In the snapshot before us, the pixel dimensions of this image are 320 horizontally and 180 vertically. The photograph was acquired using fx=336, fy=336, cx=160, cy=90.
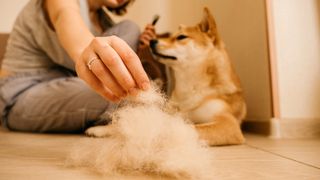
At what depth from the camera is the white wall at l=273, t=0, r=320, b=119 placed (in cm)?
131

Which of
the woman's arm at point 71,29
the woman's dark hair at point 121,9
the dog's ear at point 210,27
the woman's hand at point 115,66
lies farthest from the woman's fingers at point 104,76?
the woman's dark hair at point 121,9

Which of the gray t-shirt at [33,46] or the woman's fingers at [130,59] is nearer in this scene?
the woman's fingers at [130,59]

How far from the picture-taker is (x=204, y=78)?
4.72 ft

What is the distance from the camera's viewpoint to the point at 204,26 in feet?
5.09

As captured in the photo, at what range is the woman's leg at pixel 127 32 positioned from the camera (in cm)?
151

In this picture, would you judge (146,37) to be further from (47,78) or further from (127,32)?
(47,78)

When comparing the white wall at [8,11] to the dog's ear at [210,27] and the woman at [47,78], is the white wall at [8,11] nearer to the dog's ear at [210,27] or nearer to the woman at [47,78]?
the woman at [47,78]

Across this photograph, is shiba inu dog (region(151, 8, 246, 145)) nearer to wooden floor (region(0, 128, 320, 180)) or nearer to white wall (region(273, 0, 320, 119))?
white wall (region(273, 0, 320, 119))

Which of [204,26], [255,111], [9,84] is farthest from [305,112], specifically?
[9,84]

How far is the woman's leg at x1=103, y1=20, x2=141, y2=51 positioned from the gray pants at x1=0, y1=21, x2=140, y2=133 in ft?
1.01

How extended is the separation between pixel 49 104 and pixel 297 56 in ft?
3.21

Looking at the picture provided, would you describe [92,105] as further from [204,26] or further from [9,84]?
[204,26]

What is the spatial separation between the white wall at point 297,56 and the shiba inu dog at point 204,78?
202mm

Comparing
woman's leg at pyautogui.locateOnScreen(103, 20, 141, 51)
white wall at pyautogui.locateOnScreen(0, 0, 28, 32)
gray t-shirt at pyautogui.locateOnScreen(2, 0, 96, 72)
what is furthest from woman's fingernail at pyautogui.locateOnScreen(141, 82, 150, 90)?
white wall at pyautogui.locateOnScreen(0, 0, 28, 32)
